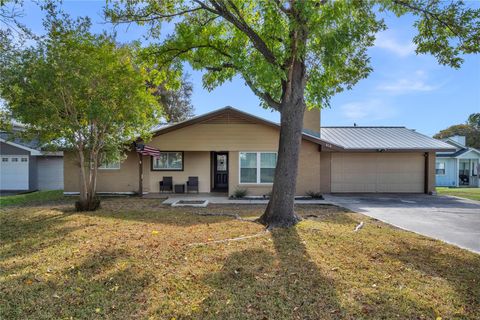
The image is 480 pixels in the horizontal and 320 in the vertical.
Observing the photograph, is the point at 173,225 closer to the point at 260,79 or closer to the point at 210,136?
the point at 260,79

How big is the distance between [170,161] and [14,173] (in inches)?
452

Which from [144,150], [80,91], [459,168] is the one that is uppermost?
[80,91]

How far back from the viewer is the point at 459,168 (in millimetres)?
27219

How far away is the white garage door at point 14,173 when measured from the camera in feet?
61.6

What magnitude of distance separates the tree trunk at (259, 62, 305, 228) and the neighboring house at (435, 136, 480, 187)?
2551 cm

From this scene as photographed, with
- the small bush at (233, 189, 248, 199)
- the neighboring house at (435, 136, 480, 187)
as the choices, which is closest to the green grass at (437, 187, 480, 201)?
the neighboring house at (435, 136, 480, 187)

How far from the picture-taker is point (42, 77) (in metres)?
8.17

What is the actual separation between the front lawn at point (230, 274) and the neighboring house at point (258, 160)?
773 centimetres

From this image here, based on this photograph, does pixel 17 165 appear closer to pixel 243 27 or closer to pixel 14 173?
pixel 14 173

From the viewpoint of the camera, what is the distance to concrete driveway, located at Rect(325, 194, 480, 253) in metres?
7.15

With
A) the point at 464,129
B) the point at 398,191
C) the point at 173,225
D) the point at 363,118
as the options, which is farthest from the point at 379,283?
the point at 464,129

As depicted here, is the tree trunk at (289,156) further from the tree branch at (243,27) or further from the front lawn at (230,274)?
the tree branch at (243,27)

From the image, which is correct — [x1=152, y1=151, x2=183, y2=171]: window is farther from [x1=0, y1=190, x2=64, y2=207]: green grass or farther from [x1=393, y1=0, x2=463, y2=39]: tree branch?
[x1=393, y1=0, x2=463, y2=39]: tree branch

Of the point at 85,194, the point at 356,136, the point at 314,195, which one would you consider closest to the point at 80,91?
the point at 85,194
